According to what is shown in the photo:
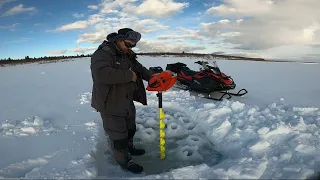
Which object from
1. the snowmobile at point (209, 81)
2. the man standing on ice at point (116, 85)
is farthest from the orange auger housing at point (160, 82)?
the snowmobile at point (209, 81)

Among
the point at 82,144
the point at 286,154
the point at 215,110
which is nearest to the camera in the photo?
the point at 286,154

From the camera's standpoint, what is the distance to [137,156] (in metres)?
4.66

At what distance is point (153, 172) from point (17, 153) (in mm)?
2036

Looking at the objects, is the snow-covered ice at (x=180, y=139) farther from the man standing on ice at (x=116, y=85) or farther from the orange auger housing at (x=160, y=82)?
the orange auger housing at (x=160, y=82)

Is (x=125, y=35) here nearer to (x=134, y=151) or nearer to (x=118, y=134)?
(x=118, y=134)

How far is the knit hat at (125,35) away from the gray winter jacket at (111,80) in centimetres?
10

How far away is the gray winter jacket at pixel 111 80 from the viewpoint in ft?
11.9

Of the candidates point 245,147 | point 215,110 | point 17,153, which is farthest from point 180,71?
point 17,153

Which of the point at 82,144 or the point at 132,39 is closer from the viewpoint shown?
the point at 132,39

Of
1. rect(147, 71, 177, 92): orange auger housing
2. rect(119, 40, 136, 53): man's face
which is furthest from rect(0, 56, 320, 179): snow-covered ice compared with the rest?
rect(119, 40, 136, 53): man's face

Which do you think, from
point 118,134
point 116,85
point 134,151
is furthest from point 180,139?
point 116,85

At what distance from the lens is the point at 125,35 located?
12.6 ft

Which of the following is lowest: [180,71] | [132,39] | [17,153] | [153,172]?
[153,172]

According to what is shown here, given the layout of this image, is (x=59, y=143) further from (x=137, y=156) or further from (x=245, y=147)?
(x=245, y=147)
